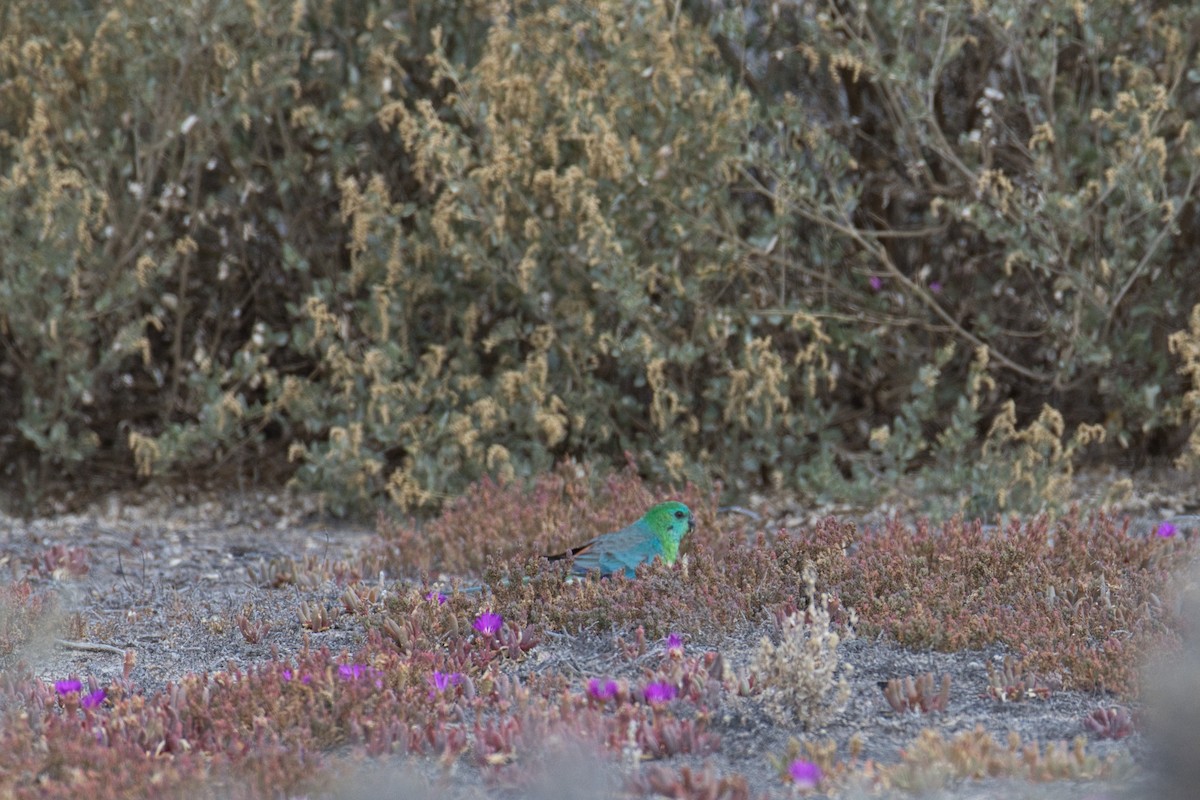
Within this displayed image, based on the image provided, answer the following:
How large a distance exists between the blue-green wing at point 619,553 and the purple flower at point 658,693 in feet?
3.43

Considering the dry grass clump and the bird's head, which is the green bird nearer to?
the bird's head

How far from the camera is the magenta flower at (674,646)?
3.71 metres

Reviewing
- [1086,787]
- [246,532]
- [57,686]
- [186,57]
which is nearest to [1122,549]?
[1086,787]

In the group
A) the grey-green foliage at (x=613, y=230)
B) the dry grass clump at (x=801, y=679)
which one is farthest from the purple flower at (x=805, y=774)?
the grey-green foliage at (x=613, y=230)

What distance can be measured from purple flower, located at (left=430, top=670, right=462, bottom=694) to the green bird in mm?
944

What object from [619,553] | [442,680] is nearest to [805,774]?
[442,680]

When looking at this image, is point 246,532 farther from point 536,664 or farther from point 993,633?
point 993,633

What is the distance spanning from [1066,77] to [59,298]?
4.82m

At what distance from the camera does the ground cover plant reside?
119 inches

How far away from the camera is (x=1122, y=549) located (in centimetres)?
463

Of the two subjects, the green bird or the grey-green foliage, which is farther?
the grey-green foliage

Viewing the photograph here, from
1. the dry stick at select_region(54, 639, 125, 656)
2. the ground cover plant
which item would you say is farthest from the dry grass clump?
the dry stick at select_region(54, 639, 125, 656)

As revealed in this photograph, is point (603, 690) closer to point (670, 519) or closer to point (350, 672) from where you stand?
point (350, 672)

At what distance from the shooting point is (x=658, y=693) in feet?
11.1
